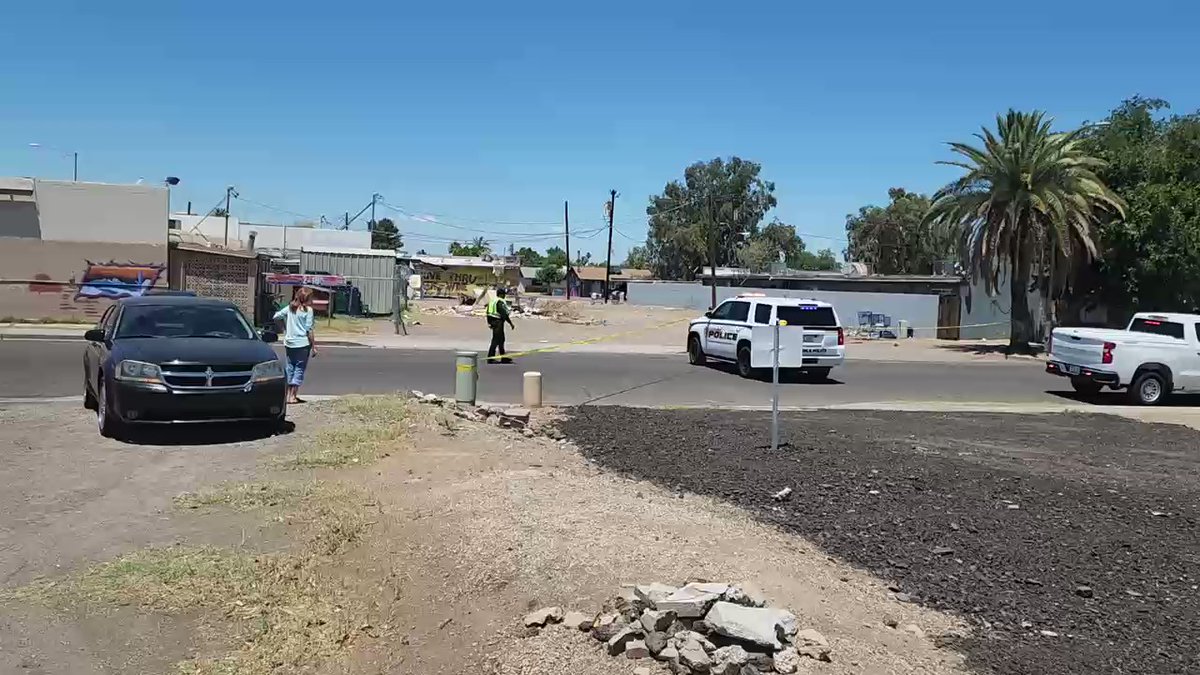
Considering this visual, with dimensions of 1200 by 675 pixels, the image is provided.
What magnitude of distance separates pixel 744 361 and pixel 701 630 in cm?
1742

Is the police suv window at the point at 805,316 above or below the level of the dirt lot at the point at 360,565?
above

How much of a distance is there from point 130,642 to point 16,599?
3.45 feet

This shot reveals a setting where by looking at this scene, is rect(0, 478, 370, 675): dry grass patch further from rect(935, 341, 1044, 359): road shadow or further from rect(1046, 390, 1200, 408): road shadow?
rect(935, 341, 1044, 359): road shadow

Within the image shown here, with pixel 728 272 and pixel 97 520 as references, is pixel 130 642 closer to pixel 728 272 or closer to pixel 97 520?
pixel 97 520

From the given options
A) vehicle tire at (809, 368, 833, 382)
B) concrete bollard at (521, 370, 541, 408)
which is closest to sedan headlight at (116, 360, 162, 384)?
concrete bollard at (521, 370, 541, 408)

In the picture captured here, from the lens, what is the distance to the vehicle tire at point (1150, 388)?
62.8 feet

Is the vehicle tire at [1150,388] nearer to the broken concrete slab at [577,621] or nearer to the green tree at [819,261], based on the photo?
the broken concrete slab at [577,621]

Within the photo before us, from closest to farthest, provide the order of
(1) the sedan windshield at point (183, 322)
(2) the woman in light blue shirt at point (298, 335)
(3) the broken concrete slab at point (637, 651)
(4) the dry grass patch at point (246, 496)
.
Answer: (3) the broken concrete slab at point (637, 651), (4) the dry grass patch at point (246, 496), (1) the sedan windshield at point (183, 322), (2) the woman in light blue shirt at point (298, 335)

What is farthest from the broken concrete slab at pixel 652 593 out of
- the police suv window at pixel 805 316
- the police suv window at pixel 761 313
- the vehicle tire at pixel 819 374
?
the vehicle tire at pixel 819 374

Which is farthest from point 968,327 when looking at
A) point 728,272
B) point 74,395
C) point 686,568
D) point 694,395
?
point 686,568

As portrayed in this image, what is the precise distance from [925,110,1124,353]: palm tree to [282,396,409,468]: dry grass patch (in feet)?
90.7

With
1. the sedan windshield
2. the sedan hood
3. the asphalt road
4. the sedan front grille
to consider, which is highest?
the sedan windshield

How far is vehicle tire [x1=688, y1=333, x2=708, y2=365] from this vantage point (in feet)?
80.2

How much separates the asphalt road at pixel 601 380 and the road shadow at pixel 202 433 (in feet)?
14.4
